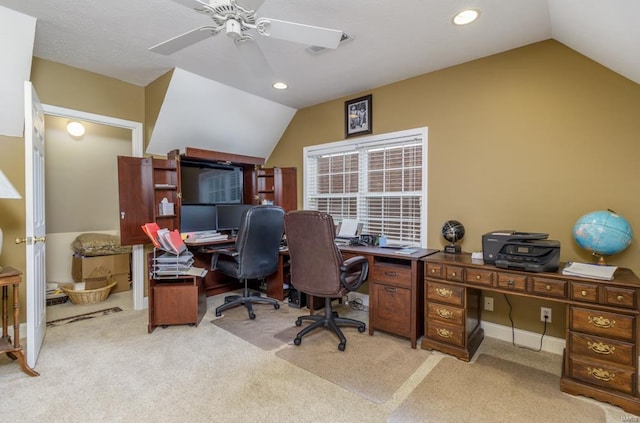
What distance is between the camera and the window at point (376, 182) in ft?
10.6

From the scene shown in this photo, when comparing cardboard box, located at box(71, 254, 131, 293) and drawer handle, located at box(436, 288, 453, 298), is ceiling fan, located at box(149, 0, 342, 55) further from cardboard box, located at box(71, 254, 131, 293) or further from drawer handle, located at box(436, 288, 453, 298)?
cardboard box, located at box(71, 254, 131, 293)

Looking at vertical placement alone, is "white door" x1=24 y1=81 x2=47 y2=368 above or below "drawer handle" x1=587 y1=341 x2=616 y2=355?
above

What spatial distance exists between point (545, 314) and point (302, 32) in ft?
9.10

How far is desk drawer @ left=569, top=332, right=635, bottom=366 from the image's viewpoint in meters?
1.79

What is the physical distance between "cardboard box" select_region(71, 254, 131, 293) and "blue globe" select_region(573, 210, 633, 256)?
16.5 ft

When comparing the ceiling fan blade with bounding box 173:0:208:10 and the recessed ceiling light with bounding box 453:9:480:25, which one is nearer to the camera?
the ceiling fan blade with bounding box 173:0:208:10

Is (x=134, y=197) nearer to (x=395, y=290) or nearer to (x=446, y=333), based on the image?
(x=395, y=290)

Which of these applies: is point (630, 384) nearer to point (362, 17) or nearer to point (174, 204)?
point (362, 17)

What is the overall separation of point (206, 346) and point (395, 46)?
2970 millimetres

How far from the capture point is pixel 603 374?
72.8 inches

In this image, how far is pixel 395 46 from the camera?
2.58 metres

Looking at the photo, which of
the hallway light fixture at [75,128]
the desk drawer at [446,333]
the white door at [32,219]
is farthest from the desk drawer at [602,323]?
the hallway light fixture at [75,128]

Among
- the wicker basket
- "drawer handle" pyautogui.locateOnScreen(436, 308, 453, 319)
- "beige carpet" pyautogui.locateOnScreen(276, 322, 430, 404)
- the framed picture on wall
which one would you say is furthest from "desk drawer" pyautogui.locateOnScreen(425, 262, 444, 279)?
the wicker basket

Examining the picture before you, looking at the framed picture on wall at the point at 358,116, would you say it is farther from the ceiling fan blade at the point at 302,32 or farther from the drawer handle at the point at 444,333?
the drawer handle at the point at 444,333
